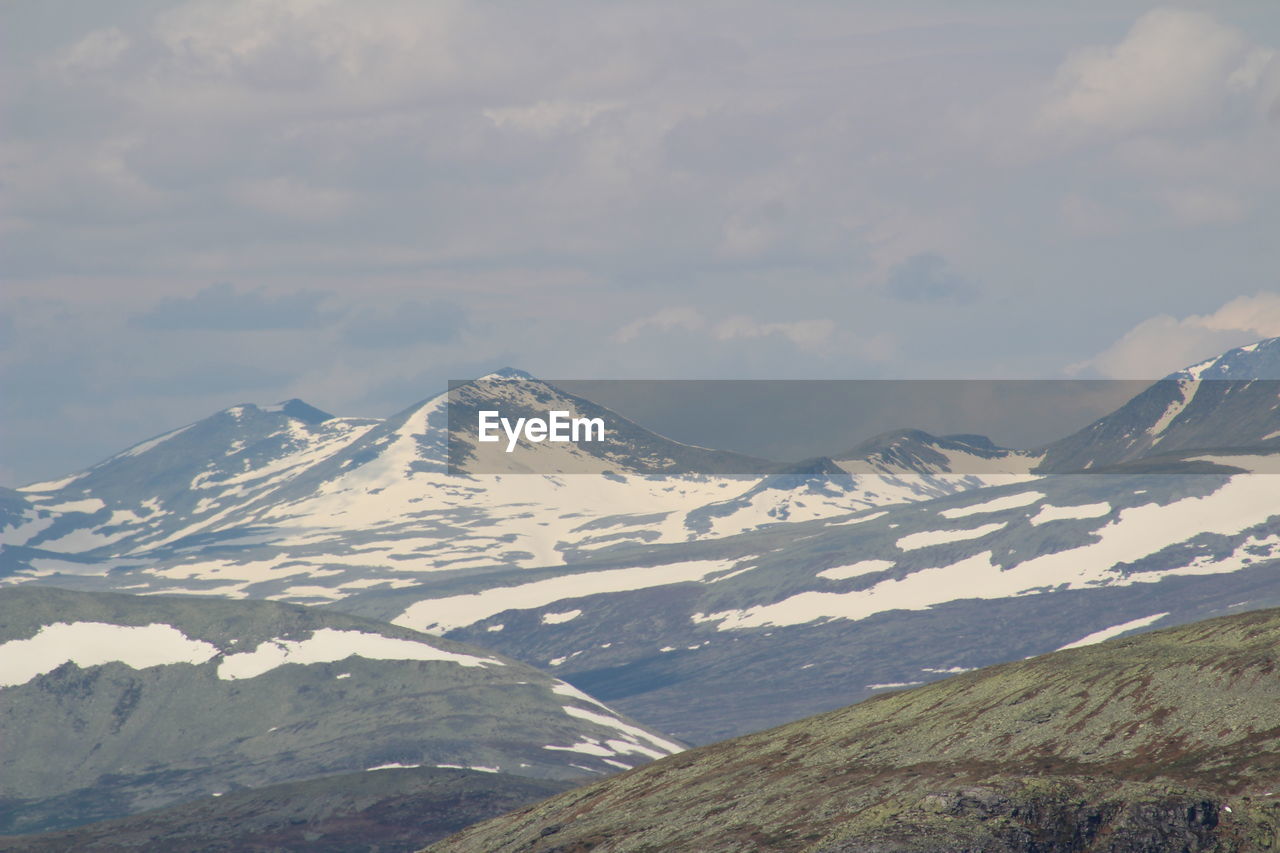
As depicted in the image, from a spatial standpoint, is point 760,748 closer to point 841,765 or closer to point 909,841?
point 841,765

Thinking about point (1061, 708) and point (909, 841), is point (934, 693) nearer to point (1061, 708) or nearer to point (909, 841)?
point (1061, 708)

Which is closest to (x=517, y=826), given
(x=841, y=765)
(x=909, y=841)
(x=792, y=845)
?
(x=841, y=765)

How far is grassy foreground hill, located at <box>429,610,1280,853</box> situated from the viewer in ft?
424

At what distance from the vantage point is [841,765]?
167 metres

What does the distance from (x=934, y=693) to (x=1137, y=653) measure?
23808 millimetres

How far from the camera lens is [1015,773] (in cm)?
14325

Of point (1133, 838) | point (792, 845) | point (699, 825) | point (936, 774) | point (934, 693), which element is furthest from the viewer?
point (934, 693)

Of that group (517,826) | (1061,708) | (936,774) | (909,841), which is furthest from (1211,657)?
(517,826)

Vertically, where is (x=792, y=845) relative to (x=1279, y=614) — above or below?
below

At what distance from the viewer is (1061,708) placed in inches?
6373

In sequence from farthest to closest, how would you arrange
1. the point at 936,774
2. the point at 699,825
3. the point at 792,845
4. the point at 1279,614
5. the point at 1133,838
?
the point at 1279,614
the point at 699,825
the point at 936,774
the point at 792,845
the point at 1133,838

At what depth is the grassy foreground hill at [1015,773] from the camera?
129125 mm

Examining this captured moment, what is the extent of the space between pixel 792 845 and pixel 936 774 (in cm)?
1649

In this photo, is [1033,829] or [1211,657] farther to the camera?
[1211,657]
